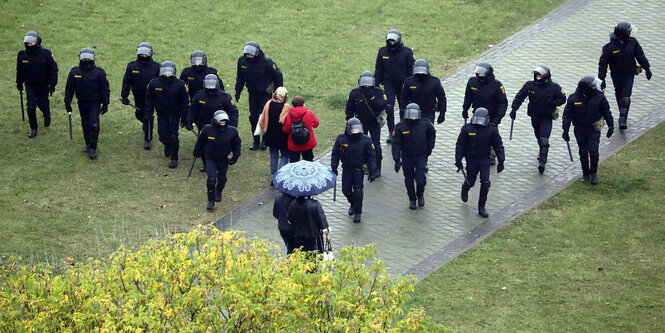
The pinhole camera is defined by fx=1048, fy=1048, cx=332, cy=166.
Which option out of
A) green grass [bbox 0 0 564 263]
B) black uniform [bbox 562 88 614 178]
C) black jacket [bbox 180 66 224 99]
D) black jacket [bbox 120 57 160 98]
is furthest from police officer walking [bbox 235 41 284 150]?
black uniform [bbox 562 88 614 178]

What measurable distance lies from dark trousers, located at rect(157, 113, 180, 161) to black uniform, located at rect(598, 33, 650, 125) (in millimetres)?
7981

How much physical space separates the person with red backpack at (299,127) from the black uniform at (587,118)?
4405 mm

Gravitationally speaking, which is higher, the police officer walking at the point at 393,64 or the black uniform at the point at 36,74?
the police officer walking at the point at 393,64

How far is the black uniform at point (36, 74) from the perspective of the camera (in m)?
19.6

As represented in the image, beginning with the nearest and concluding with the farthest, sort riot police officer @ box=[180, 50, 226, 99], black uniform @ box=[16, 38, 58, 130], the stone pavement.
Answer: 1. the stone pavement
2. riot police officer @ box=[180, 50, 226, 99]
3. black uniform @ box=[16, 38, 58, 130]

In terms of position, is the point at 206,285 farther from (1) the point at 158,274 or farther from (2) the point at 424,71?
(2) the point at 424,71

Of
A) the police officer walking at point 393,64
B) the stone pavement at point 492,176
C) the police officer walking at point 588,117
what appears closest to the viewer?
the stone pavement at point 492,176

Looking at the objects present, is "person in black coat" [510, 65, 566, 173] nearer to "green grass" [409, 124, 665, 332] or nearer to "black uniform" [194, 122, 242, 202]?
"green grass" [409, 124, 665, 332]

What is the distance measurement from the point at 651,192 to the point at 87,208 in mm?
9384

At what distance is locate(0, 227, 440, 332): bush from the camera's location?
9.00 metres

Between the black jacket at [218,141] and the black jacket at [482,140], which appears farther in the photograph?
the black jacket at [218,141]

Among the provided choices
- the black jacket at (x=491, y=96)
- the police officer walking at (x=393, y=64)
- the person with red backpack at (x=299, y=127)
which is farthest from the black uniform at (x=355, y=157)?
the police officer walking at (x=393, y=64)

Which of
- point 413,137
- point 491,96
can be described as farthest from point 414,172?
point 491,96

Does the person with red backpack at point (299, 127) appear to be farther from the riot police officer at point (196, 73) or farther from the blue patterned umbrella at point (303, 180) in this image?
the blue patterned umbrella at point (303, 180)
